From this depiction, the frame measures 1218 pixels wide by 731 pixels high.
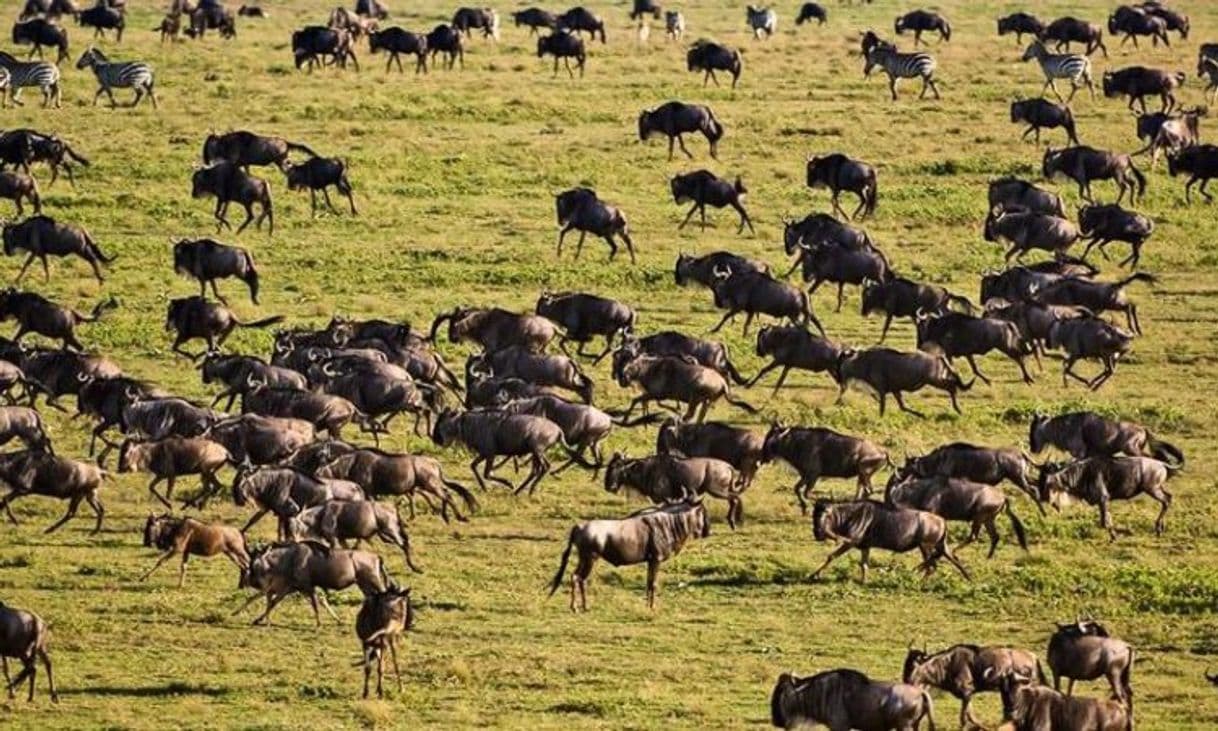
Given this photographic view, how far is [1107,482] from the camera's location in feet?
82.7

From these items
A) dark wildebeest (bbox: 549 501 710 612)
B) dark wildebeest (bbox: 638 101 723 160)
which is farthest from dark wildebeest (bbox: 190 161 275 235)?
dark wildebeest (bbox: 549 501 710 612)

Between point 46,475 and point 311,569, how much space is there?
4.11 meters

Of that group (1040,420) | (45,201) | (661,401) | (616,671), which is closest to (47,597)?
(616,671)

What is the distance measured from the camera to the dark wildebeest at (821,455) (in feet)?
83.4

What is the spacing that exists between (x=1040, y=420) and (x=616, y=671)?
8.42 m

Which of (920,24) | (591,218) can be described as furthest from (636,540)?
(920,24)

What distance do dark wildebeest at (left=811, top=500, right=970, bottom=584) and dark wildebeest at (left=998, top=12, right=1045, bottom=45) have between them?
3862cm

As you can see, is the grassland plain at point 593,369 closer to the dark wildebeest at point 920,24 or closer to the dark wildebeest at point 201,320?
the dark wildebeest at point 201,320

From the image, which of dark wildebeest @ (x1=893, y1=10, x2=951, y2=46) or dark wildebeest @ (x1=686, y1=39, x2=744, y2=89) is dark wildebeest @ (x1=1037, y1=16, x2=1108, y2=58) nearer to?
dark wildebeest @ (x1=893, y1=10, x2=951, y2=46)

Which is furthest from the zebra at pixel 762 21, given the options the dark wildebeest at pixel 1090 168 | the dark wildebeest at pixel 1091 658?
the dark wildebeest at pixel 1091 658

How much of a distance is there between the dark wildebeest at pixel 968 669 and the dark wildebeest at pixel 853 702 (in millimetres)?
738

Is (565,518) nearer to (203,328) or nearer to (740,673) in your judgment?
(740,673)

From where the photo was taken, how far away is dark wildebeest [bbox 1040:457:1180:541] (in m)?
25.2

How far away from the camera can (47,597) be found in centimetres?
2256
